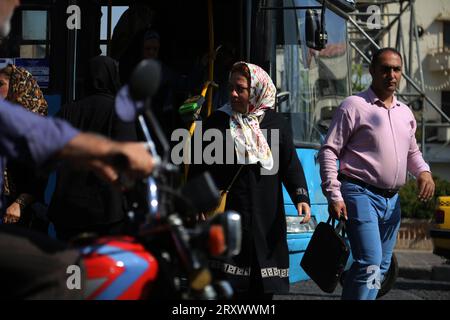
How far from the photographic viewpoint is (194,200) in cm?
284

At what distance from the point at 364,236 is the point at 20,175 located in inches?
83.1

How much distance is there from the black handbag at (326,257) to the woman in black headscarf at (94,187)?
5.26ft

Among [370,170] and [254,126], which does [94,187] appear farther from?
[370,170]

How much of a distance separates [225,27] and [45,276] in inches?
233

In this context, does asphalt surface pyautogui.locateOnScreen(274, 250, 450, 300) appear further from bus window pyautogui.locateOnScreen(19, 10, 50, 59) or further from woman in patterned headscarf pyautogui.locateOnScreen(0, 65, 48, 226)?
woman in patterned headscarf pyautogui.locateOnScreen(0, 65, 48, 226)

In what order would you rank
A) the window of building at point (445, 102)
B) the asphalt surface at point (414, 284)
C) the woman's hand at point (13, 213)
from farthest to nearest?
the window of building at point (445, 102) → the asphalt surface at point (414, 284) → the woman's hand at point (13, 213)

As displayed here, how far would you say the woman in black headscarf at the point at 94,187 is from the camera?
470 cm

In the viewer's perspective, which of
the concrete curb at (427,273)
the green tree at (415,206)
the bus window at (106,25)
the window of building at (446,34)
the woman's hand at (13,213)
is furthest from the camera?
the window of building at (446,34)

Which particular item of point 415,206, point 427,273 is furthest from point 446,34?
point 427,273

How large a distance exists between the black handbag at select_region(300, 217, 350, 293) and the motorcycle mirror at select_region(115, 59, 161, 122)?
3316 mm

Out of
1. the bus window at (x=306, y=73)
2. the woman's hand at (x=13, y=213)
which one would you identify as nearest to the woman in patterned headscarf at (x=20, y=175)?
the woman's hand at (x=13, y=213)

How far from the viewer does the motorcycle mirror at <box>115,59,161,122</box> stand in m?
2.70

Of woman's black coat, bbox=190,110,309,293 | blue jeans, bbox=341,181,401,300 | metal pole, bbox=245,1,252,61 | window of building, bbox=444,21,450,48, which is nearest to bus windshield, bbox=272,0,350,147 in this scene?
metal pole, bbox=245,1,252,61

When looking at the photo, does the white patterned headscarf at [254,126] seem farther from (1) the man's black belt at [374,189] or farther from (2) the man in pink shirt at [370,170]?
(1) the man's black belt at [374,189]
